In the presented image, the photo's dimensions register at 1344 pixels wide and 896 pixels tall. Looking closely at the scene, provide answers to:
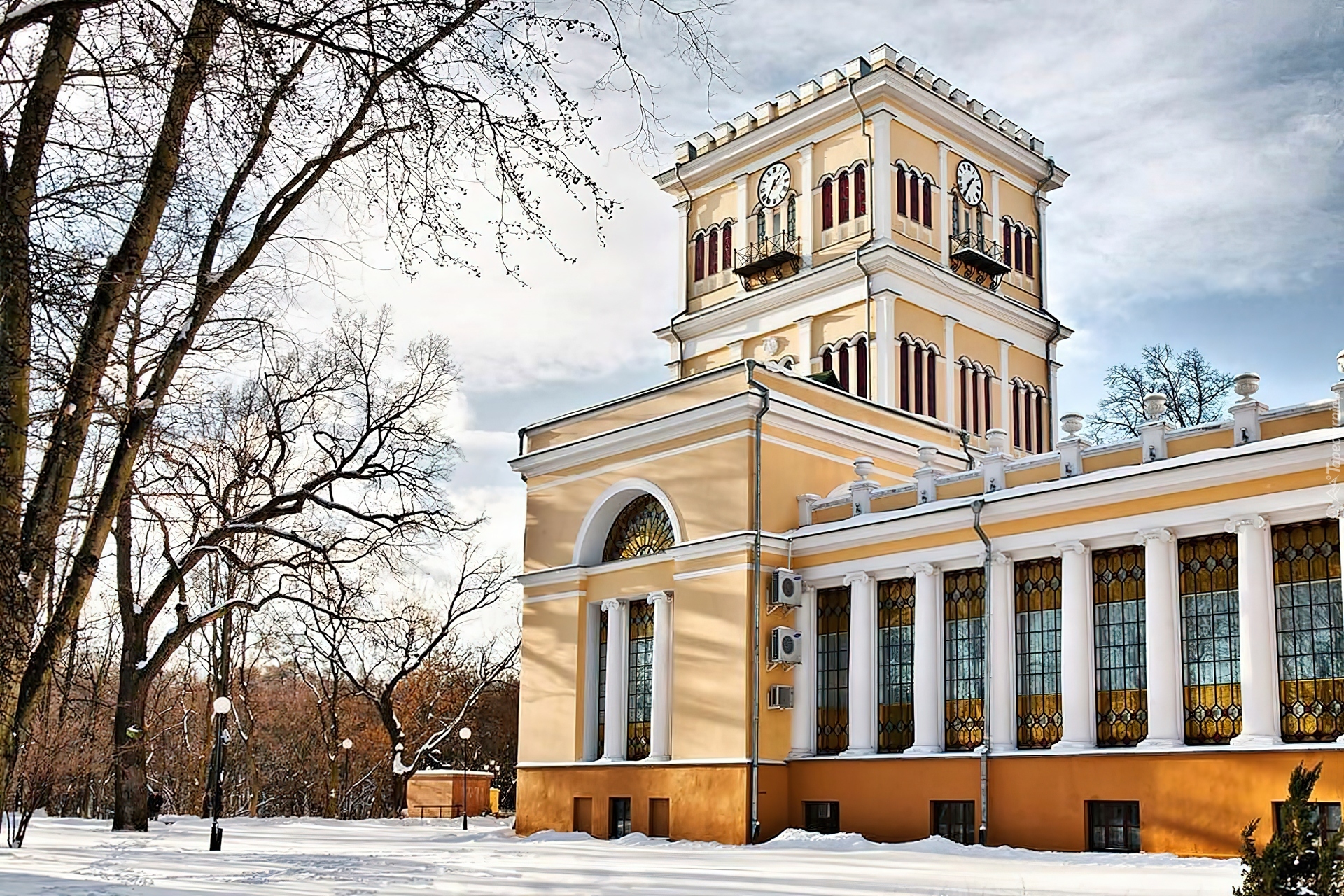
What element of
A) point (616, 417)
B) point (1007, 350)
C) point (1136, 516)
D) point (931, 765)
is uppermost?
point (1007, 350)

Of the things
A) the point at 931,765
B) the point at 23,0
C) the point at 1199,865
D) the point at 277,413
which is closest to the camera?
the point at 23,0

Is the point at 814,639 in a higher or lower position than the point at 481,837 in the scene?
higher

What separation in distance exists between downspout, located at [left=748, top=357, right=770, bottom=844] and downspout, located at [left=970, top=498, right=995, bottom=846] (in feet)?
12.5

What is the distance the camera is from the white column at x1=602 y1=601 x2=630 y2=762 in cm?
2436

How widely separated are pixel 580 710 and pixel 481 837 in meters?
2.96

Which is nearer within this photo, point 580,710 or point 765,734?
point 765,734

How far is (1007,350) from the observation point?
33125 mm

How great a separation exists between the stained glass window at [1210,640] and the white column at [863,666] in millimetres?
5253

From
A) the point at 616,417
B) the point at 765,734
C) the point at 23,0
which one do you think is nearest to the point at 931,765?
the point at 765,734

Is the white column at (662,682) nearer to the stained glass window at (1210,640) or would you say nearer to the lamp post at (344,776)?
the stained glass window at (1210,640)

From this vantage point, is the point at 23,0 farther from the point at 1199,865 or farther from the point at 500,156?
the point at 1199,865

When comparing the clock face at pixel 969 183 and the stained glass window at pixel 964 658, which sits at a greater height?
the clock face at pixel 969 183

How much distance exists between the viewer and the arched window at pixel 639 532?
24.7m

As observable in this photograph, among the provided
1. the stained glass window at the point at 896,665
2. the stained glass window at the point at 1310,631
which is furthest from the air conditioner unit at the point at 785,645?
the stained glass window at the point at 1310,631
